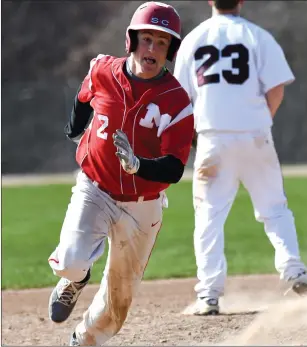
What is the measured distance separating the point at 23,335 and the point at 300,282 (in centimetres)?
203

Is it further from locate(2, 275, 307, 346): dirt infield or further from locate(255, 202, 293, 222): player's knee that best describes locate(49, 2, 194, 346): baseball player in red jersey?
locate(255, 202, 293, 222): player's knee

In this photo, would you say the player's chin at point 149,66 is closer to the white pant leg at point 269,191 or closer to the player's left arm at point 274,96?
the white pant leg at point 269,191

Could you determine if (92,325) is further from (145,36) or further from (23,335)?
(145,36)

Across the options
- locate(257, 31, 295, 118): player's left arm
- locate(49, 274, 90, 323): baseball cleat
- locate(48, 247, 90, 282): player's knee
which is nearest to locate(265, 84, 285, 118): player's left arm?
locate(257, 31, 295, 118): player's left arm

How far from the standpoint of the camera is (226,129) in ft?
22.6

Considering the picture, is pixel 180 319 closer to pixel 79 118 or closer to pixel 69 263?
pixel 69 263

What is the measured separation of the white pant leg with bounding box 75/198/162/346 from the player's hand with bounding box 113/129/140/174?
0.57 m

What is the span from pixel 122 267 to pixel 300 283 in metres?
1.80

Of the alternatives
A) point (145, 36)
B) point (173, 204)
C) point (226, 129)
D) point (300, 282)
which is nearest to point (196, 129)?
point (226, 129)

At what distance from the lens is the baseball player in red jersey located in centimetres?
523

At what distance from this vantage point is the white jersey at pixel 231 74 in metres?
6.91

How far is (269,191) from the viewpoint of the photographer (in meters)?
6.95

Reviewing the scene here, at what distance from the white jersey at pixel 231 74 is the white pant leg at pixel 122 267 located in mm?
1560

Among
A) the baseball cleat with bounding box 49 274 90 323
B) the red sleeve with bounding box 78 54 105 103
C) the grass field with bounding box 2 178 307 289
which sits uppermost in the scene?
the red sleeve with bounding box 78 54 105 103
